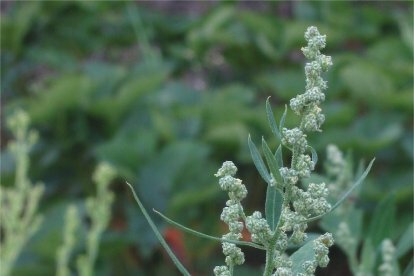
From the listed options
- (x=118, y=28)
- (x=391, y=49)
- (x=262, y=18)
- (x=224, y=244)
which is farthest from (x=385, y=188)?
(x=224, y=244)

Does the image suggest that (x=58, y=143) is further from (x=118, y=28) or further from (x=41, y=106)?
(x=118, y=28)

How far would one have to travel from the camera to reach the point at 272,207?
627 mm

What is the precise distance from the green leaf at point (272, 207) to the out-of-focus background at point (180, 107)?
1.61 meters

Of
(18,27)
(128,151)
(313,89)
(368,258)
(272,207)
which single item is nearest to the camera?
(313,89)

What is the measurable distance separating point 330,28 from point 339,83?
1.17 ft

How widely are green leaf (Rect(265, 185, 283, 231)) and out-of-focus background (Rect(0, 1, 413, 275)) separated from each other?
161cm

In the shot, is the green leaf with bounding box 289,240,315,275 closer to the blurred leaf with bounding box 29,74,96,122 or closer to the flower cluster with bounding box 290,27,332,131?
the flower cluster with bounding box 290,27,332,131

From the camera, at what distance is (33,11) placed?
3.11 metres

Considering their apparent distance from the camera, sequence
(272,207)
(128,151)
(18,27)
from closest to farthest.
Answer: (272,207) < (128,151) < (18,27)

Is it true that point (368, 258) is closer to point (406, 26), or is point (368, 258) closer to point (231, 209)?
point (231, 209)

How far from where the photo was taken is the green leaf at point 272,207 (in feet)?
2.04

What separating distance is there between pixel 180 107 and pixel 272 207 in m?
2.12

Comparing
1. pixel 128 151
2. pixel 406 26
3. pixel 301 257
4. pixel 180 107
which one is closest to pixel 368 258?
pixel 301 257

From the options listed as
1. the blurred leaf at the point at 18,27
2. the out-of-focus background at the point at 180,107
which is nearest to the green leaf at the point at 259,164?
the out-of-focus background at the point at 180,107
